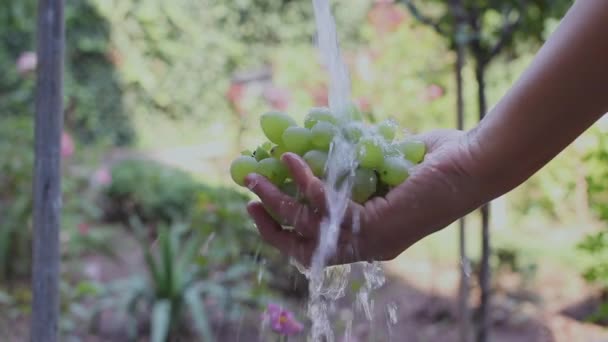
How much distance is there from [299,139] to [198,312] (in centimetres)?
247

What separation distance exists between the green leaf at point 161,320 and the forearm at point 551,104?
2.38 m

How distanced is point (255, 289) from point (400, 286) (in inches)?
69.6

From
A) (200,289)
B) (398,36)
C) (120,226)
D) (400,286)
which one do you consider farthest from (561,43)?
(120,226)

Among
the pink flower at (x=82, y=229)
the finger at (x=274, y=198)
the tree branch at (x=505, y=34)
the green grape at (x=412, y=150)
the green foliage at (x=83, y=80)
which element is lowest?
the finger at (x=274, y=198)

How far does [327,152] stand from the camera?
106 centimetres

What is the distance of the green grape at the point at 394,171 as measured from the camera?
42.3 inches

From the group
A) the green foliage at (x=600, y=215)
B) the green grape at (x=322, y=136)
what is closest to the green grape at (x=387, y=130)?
the green grape at (x=322, y=136)

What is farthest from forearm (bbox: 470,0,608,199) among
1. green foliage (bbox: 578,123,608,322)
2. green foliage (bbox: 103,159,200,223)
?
green foliage (bbox: 103,159,200,223)

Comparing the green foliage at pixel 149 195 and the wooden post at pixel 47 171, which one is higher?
the green foliage at pixel 149 195

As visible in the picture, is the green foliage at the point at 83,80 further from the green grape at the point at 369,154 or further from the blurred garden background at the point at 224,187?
the green grape at the point at 369,154

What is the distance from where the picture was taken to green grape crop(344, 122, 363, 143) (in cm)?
109

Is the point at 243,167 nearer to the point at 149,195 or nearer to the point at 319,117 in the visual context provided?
the point at 319,117

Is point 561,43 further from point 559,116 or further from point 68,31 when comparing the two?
point 68,31

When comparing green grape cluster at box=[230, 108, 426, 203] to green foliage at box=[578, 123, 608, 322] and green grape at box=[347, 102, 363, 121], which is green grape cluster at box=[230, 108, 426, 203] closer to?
green grape at box=[347, 102, 363, 121]
